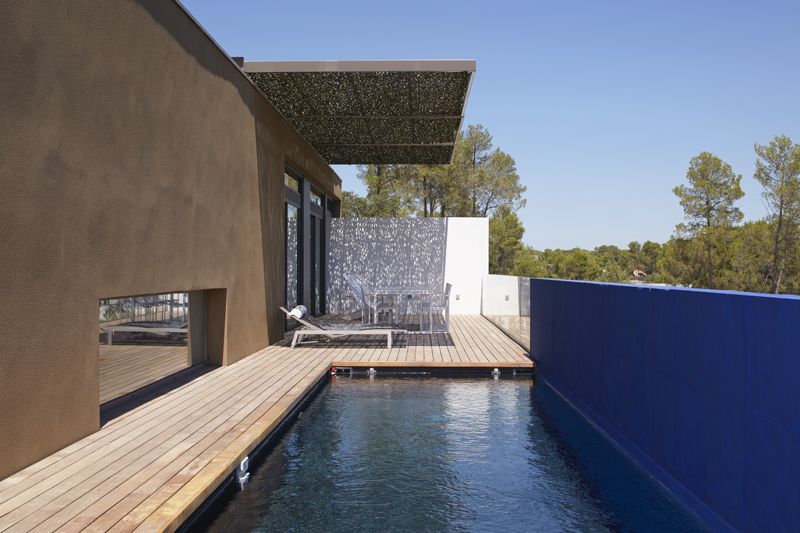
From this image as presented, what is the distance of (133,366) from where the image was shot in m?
5.38

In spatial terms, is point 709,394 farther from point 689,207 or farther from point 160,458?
point 689,207

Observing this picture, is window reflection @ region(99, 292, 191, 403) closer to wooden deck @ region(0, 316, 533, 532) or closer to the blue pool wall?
wooden deck @ region(0, 316, 533, 532)

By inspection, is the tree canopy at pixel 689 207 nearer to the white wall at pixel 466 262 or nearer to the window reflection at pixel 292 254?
the white wall at pixel 466 262

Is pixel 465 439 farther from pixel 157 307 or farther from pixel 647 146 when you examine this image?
pixel 647 146

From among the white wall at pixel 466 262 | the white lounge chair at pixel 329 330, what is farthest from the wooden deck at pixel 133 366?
the white wall at pixel 466 262

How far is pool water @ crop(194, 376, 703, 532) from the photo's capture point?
3.50 m

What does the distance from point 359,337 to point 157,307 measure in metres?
5.31

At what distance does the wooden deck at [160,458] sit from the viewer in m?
2.88

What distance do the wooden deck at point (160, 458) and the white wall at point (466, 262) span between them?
30.7 feet

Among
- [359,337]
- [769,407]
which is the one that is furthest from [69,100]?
[359,337]

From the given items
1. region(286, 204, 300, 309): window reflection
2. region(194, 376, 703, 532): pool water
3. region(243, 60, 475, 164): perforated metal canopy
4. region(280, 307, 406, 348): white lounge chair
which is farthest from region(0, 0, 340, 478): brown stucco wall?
region(286, 204, 300, 309): window reflection

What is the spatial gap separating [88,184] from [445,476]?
3029 millimetres

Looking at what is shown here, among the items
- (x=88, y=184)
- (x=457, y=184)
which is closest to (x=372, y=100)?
(x=88, y=184)

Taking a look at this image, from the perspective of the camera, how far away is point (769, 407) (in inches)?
108
